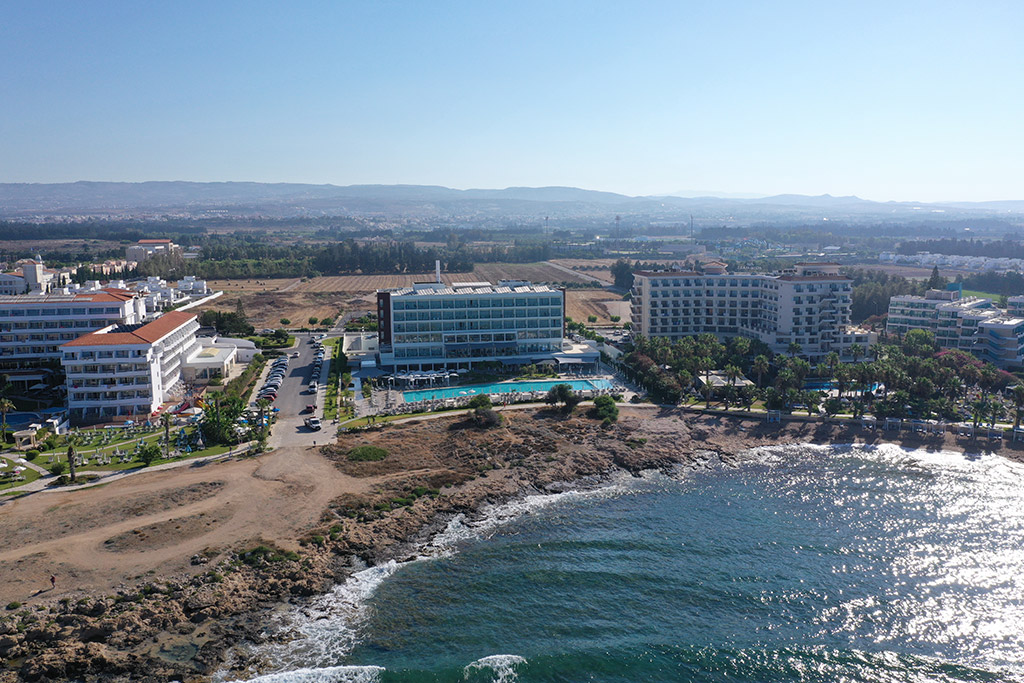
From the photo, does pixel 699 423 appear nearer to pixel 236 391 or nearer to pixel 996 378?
pixel 996 378

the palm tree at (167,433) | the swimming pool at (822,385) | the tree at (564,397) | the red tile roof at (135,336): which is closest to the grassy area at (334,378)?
the palm tree at (167,433)

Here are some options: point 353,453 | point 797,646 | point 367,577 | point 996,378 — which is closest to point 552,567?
point 367,577

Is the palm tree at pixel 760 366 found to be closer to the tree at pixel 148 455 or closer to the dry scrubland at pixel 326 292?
the dry scrubland at pixel 326 292

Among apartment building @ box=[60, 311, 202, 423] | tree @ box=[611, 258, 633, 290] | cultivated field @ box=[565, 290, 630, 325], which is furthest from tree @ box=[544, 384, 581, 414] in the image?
tree @ box=[611, 258, 633, 290]

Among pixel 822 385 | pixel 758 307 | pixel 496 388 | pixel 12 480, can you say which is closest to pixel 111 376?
pixel 12 480

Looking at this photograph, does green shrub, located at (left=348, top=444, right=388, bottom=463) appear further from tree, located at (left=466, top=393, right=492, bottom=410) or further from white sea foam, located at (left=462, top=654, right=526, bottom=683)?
white sea foam, located at (left=462, top=654, right=526, bottom=683)

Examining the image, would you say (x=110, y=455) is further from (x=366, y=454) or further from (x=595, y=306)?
(x=595, y=306)

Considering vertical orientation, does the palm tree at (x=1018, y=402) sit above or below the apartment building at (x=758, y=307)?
below
